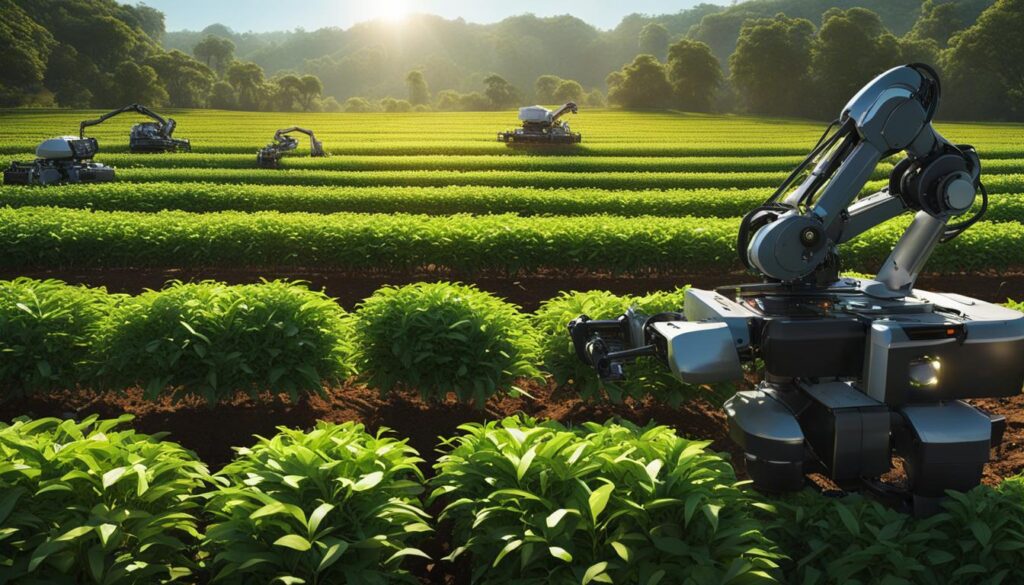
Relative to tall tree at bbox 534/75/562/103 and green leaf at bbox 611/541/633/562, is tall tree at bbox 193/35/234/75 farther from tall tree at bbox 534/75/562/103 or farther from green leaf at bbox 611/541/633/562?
green leaf at bbox 611/541/633/562

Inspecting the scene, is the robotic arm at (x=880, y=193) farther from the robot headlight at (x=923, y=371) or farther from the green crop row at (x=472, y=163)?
the green crop row at (x=472, y=163)

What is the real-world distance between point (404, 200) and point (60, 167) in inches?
510


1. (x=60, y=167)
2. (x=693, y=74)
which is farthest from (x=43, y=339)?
(x=693, y=74)

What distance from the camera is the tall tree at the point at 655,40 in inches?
6393

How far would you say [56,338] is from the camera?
18.6 ft

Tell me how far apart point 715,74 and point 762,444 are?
8544 cm

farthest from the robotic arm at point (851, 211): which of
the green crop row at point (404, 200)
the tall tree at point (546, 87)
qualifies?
the tall tree at point (546, 87)

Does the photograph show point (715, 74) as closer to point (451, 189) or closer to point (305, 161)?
point (305, 161)

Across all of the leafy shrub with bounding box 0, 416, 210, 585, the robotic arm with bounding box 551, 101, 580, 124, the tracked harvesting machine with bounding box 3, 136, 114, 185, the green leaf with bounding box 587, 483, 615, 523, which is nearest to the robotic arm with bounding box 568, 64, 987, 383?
the green leaf with bounding box 587, 483, 615, 523

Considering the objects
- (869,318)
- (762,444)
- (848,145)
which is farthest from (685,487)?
(848,145)

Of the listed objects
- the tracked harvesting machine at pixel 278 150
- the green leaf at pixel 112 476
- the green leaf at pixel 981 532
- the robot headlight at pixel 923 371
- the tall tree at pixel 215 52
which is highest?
the tall tree at pixel 215 52

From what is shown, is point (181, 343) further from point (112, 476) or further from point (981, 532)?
point (981, 532)

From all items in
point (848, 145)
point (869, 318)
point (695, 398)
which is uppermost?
point (848, 145)

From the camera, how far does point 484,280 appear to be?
1133cm
